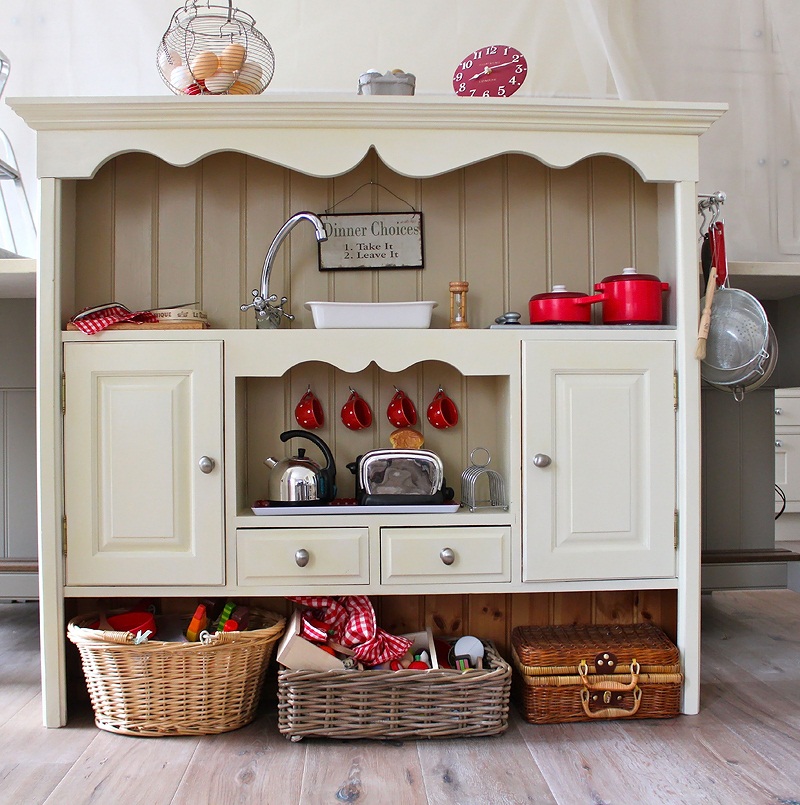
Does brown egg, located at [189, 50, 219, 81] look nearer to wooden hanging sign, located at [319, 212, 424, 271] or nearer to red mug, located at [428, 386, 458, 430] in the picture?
wooden hanging sign, located at [319, 212, 424, 271]

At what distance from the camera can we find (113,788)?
166cm

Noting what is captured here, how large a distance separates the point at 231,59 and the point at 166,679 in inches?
61.7

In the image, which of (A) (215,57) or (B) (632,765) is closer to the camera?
(B) (632,765)

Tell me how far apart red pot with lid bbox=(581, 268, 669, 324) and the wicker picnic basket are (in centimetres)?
86

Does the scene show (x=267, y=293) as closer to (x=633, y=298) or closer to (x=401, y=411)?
(x=401, y=411)

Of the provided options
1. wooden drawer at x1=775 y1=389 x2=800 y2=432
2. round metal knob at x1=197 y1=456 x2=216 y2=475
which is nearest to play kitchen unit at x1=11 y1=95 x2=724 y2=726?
round metal knob at x1=197 y1=456 x2=216 y2=475

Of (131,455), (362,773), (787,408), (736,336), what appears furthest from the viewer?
(787,408)

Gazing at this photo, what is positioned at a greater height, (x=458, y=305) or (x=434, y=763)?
(x=458, y=305)

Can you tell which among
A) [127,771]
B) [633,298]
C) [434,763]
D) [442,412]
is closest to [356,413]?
[442,412]

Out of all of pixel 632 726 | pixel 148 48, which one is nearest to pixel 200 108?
pixel 148 48

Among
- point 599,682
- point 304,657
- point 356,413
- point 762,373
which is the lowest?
point 599,682

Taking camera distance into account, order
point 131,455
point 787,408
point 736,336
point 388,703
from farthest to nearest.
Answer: point 787,408 < point 736,336 < point 131,455 < point 388,703

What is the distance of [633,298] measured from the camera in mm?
2080

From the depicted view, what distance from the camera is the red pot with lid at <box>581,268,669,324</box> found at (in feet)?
6.81
